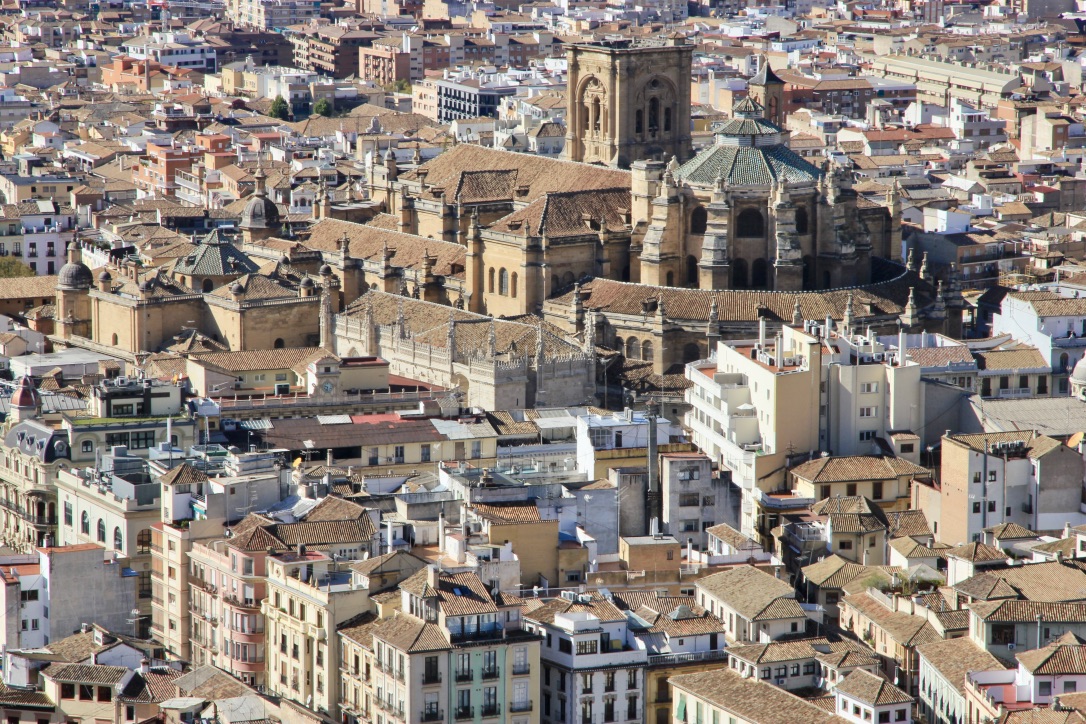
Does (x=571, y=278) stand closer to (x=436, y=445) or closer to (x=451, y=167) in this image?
(x=451, y=167)

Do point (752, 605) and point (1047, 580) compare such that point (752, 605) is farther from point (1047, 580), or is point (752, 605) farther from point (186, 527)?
point (186, 527)

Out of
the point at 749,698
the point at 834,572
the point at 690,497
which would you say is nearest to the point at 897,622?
the point at 834,572

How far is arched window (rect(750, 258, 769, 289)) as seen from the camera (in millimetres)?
127375

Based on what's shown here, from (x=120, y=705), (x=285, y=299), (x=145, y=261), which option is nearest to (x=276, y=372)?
(x=285, y=299)

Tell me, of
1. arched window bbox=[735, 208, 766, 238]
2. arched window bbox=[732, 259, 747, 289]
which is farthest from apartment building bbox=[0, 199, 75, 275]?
arched window bbox=[735, 208, 766, 238]

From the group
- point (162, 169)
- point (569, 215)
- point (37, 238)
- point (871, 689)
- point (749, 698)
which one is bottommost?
point (749, 698)

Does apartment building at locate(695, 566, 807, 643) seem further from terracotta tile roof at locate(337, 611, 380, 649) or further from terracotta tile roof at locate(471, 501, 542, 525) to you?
terracotta tile roof at locate(337, 611, 380, 649)

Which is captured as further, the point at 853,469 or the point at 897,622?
the point at 853,469

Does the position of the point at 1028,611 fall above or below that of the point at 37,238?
below

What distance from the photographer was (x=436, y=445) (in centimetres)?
10375

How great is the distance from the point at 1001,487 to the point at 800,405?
9.12 m

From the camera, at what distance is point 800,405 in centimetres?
10406

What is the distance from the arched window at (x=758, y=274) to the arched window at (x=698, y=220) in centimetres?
304

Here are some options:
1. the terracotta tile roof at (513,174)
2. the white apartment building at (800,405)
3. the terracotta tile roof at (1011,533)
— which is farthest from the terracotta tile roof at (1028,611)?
the terracotta tile roof at (513,174)
